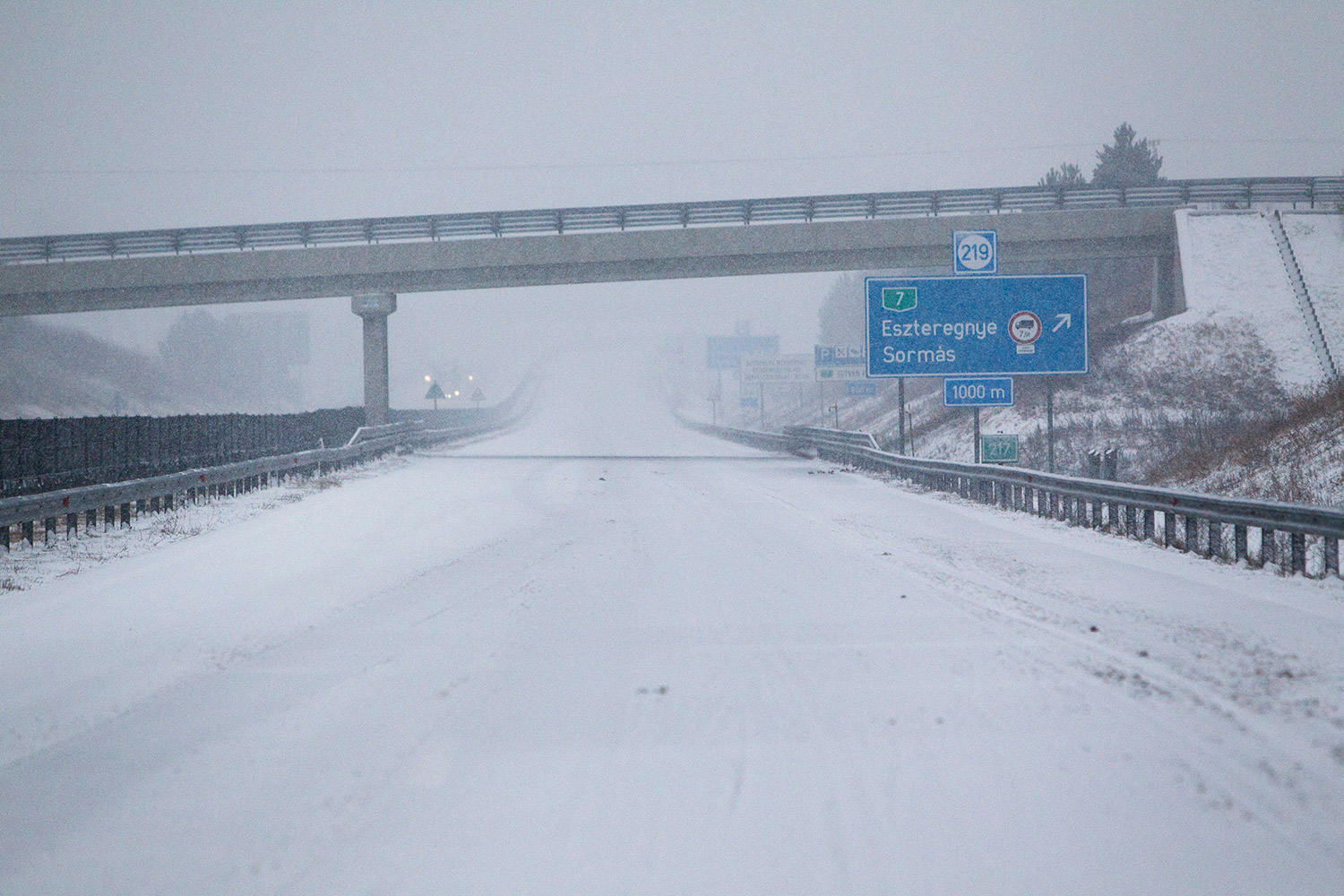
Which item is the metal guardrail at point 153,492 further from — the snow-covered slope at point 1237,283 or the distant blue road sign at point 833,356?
the snow-covered slope at point 1237,283

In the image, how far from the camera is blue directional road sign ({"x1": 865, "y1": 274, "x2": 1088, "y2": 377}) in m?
23.3

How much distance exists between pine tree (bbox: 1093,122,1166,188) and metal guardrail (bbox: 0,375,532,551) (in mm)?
49577

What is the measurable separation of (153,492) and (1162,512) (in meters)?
14.3

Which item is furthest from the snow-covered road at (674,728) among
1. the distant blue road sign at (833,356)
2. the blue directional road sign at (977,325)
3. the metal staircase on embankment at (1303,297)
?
the distant blue road sign at (833,356)

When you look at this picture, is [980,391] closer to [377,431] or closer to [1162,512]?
[1162,512]

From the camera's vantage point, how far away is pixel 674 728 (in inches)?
216

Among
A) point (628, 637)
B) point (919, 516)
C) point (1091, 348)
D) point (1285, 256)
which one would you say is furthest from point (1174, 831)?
point (1285, 256)

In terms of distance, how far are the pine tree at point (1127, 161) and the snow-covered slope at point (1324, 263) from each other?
2244 centimetres

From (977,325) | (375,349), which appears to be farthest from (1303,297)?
(375,349)

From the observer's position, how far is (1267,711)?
5578 mm

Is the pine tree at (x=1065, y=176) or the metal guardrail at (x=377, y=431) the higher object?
the pine tree at (x=1065, y=176)

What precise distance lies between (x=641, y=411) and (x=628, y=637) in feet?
329

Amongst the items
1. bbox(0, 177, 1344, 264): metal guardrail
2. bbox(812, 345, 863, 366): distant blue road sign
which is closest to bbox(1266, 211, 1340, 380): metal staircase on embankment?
bbox(0, 177, 1344, 264): metal guardrail

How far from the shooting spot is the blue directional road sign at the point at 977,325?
917 inches
